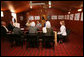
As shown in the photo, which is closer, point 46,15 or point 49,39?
point 49,39

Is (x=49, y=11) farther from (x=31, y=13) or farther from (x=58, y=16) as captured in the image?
(x=31, y=13)

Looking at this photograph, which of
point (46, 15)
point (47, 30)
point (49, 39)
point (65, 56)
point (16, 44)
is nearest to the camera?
point (65, 56)

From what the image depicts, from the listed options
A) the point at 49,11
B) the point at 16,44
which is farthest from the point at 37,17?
the point at 16,44

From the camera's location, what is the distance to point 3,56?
3189 mm

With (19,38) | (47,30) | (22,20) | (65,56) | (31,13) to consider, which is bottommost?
(65,56)

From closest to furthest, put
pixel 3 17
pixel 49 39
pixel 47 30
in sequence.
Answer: pixel 49 39 → pixel 47 30 → pixel 3 17

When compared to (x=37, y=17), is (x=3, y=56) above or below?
below

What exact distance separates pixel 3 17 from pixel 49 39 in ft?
18.9

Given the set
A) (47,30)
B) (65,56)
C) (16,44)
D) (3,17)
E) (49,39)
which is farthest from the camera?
(3,17)

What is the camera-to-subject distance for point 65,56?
3.12 m

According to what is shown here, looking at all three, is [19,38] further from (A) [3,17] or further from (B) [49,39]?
(A) [3,17]

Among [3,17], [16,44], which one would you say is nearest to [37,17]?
[3,17]

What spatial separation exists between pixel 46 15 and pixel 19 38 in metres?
8.10

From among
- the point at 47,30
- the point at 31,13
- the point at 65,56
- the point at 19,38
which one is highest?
the point at 31,13
